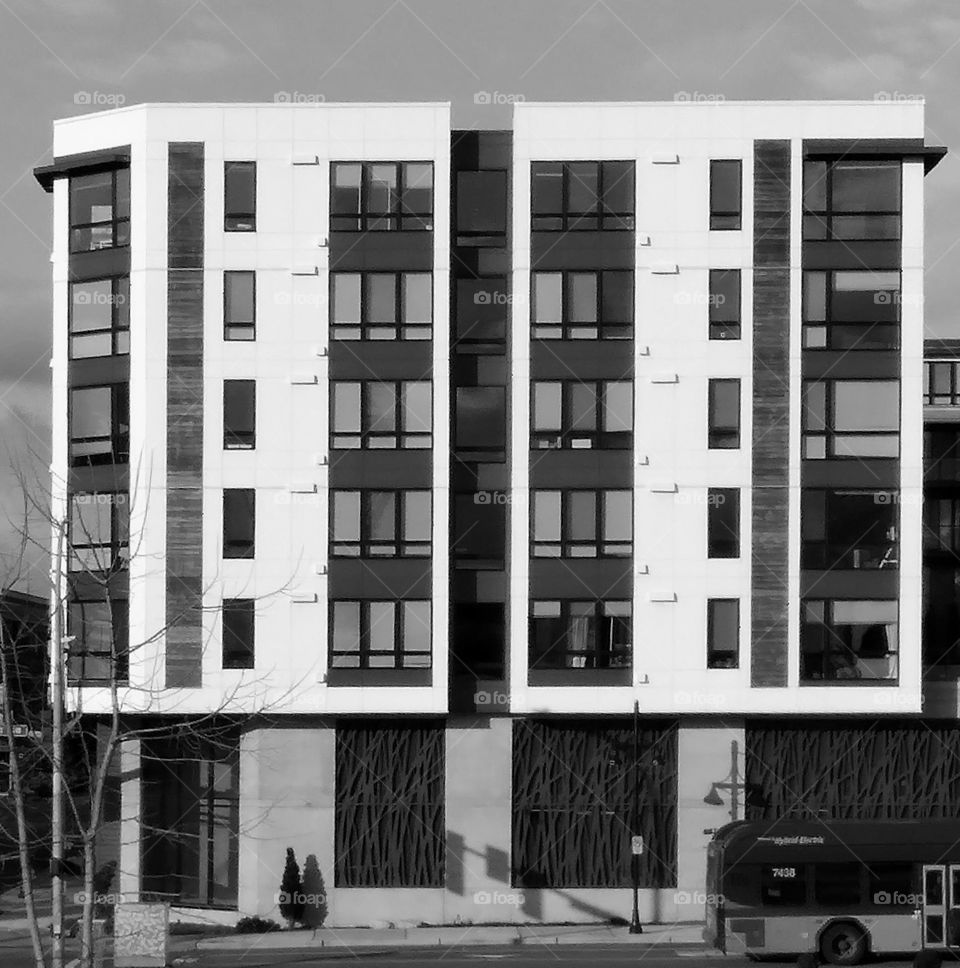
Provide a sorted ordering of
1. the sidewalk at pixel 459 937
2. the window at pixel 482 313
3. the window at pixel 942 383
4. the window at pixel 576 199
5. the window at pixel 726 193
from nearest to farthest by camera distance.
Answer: the sidewalk at pixel 459 937 → the window at pixel 726 193 → the window at pixel 576 199 → the window at pixel 482 313 → the window at pixel 942 383

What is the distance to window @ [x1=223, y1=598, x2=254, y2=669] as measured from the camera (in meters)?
41.5

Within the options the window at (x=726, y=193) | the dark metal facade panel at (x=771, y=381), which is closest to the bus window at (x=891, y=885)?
the dark metal facade panel at (x=771, y=381)

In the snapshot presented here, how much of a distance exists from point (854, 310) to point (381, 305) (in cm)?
1239

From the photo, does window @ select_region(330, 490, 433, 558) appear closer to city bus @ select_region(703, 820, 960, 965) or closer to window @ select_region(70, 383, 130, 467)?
window @ select_region(70, 383, 130, 467)

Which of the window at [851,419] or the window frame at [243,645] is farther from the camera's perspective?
the window at [851,419]

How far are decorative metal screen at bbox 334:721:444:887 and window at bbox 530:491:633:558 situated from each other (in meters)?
5.93

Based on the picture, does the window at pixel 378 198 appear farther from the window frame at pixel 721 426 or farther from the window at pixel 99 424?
the window frame at pixel 721 426

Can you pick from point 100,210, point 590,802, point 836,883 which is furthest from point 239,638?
point 836,883

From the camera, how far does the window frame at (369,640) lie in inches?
1626

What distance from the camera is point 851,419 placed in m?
41.8

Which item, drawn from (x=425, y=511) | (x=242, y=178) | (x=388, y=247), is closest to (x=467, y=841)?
(x=425, y=511)

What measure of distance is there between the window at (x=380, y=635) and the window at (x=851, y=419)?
11.1m

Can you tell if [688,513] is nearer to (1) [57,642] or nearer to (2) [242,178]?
(2) [242,178]

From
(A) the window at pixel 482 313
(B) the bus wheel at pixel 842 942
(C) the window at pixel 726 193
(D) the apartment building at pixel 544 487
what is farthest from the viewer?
(A) the window at pixel 482 313
